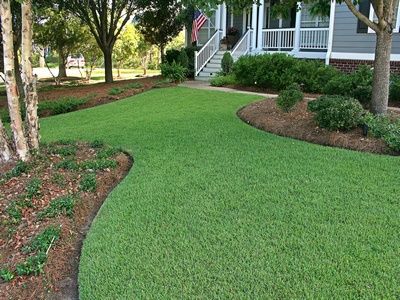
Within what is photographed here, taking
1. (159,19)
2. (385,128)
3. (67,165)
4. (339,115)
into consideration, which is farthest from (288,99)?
(159,19)

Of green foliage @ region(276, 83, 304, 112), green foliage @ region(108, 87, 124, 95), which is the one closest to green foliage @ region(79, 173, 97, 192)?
green foliage @ region(276, 83, 304, 112)

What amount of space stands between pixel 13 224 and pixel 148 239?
1.38 meters

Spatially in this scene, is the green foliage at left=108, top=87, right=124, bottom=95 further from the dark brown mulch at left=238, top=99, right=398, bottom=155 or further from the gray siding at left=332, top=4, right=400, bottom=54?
the gray siding at left=332, top=4, right=400, bottom=54

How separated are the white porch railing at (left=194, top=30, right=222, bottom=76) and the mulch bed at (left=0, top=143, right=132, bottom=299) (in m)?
11.5

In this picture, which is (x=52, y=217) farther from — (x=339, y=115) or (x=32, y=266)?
(x=339, y=115)

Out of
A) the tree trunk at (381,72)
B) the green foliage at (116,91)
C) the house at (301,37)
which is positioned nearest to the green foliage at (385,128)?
the tree trunk at (381,72)

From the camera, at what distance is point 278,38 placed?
637 inches

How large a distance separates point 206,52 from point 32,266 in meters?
15.4

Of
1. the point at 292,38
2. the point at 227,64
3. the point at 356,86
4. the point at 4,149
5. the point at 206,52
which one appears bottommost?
the point at 4,149

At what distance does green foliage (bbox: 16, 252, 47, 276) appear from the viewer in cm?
310

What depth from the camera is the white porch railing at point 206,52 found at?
1705cm

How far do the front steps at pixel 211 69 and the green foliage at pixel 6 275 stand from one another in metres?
→ 13.9

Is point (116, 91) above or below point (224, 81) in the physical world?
below

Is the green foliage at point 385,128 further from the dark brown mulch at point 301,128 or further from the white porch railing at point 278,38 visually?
the white porch railing at point 278,38
